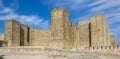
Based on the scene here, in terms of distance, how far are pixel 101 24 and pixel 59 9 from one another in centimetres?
528

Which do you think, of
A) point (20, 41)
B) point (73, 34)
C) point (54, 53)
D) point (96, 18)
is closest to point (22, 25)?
point (20, 41)

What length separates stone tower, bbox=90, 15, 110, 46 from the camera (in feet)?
77.5

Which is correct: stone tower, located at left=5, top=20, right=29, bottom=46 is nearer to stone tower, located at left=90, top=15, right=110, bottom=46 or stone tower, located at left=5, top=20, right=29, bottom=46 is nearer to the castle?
the castle

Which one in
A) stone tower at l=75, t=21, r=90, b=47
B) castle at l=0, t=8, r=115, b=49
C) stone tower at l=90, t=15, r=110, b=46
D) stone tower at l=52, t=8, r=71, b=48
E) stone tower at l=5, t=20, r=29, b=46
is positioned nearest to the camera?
stone tower at l=52, t=8, r=71, b=48

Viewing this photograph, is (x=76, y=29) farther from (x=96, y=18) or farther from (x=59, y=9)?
(x=59, y=9)

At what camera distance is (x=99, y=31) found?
24.0m

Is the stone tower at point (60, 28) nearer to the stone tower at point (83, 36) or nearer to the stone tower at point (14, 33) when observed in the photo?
the stone tower at point (83, 36)

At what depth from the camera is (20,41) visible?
26.6 m

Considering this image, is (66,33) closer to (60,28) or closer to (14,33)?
(60,28)

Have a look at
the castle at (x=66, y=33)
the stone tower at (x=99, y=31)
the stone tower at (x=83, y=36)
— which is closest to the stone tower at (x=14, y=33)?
the castle at (x=66, y=33)

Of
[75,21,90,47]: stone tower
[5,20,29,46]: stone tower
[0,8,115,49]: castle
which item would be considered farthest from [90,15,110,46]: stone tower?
[5,20,29,46]: stone tower

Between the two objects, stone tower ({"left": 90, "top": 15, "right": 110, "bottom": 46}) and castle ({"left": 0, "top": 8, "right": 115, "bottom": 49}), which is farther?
stone tower ({"left": 90, "top": 15, "right": 110, "bottom": 46})

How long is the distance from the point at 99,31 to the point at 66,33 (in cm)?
428

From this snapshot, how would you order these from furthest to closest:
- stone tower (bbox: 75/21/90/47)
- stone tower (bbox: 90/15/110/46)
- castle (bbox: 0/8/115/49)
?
stone tower (bbox: 75/21/90/47), stone tower (bbox: 90/15/110/46), castle (bbox: 0/8/115/49)
